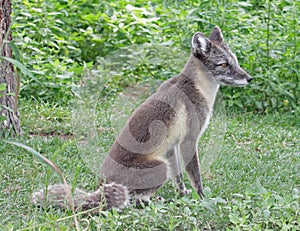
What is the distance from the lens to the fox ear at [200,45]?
5422 millimetres

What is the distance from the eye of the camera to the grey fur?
5043 mm

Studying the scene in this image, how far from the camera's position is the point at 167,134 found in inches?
206

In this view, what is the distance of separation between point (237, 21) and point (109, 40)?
2036 millimetres

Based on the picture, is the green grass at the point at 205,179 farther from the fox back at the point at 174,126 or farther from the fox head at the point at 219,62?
the fox head at the point at 219,62

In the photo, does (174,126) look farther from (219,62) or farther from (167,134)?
(219,62)

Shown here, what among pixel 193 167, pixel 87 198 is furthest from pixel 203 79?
pixel 87 198

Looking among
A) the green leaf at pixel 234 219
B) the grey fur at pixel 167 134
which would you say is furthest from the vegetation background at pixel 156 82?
the grey fur at pixel 167 134

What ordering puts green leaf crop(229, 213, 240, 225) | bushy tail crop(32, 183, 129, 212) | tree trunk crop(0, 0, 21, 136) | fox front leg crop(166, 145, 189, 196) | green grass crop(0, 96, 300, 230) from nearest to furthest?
green leaf crop(229, 213, 240, 225), green grass crop(0, 96, 300, 230), bushy tail crop(32, 183, 129, 212), fox front leg crop(166, 145, 189, 196), tree trunk crop(0, 0, 21, 136)

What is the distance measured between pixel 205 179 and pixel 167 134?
883mm

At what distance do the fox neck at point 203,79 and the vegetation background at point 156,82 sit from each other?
2.69ft

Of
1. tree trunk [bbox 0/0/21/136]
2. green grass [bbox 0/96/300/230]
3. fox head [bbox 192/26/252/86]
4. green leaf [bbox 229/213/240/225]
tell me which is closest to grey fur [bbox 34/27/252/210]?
fox head [bbox 192/26/252/86]

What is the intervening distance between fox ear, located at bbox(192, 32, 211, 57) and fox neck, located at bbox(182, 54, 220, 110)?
0.29ft

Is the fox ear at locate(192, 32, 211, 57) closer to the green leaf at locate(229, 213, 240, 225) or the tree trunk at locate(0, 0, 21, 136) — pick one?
the green leaf at locate(229, 213, 240, 225)

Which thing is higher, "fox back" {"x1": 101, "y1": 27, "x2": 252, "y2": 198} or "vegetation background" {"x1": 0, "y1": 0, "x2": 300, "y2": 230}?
"fox back" {"x1": 101, "y1": 27, "x2": 252, "y2": 198}
